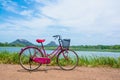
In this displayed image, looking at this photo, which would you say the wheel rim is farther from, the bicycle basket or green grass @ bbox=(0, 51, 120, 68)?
green grass @ bbox=(0, 51, 120, 68)

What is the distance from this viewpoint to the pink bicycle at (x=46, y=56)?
8742 mm

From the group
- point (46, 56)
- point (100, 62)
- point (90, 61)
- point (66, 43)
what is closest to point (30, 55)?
point (46, 56)

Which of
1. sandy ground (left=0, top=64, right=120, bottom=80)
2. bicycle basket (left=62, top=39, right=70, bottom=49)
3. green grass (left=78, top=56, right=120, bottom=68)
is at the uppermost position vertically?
bicycle basket (left=62, top=39, right=70, bottom=49)

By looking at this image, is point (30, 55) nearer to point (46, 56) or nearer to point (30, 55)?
point (30, 55)

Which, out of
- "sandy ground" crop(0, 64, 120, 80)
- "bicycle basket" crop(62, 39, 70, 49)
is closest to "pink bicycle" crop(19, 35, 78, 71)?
"bicycle basket" crop(62, 39, 70, 49)

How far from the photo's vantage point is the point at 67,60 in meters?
9.37

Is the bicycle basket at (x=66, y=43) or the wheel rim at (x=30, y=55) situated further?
the bicycle basket at (x=66, y=43)

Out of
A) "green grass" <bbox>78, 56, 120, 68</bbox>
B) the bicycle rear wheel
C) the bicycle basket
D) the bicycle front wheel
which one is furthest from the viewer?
"green grass" <bbox>78, 56, 120, 68</bbox>

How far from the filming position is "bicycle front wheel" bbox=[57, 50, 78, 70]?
913 centimetres

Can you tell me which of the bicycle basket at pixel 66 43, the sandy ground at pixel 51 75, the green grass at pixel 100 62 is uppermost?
the bicycle basket at pixel 66 43

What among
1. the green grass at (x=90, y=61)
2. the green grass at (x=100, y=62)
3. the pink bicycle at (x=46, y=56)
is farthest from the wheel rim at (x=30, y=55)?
the green grass at (x=100, y=62)

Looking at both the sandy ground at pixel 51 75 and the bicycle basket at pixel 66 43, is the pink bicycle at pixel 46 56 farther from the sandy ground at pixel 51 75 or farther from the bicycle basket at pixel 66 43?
the sandy ground at pixel 51 75

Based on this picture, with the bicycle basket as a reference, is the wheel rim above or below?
below

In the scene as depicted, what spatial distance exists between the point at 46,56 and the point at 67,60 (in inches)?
34.1
